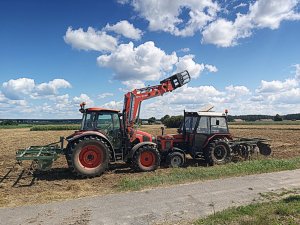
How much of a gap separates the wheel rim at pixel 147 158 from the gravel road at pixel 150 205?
10.6 feet

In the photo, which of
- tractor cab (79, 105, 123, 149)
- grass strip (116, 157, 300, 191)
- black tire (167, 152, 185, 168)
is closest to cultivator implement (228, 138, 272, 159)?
grass strip (116, 157, 300, 191)

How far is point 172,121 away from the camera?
56.3 m

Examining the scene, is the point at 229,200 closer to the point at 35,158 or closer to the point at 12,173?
the point at 35,158

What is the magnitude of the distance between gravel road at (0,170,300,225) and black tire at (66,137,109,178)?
336 cm

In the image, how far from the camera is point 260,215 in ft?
24.2

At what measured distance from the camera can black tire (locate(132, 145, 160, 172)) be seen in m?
13.3

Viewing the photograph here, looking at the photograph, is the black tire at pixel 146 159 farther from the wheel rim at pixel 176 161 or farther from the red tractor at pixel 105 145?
the wheel rim at pixel 176 161

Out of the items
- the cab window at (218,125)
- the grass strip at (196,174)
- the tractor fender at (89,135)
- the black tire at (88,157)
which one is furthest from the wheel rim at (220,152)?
the black tire at (88,157)

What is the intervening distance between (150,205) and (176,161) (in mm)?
6174

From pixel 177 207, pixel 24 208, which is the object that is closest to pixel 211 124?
pixel 177 207

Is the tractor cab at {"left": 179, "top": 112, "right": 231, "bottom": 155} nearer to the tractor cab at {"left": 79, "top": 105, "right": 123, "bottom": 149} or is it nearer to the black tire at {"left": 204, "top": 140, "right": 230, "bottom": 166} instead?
the black tire at {"left": 204, "top": 140, "right": 230, "bottom": 166}

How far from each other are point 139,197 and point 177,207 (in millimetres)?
1306

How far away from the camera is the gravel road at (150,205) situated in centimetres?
748

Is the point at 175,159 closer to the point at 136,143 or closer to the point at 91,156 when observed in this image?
the point at 136,143
